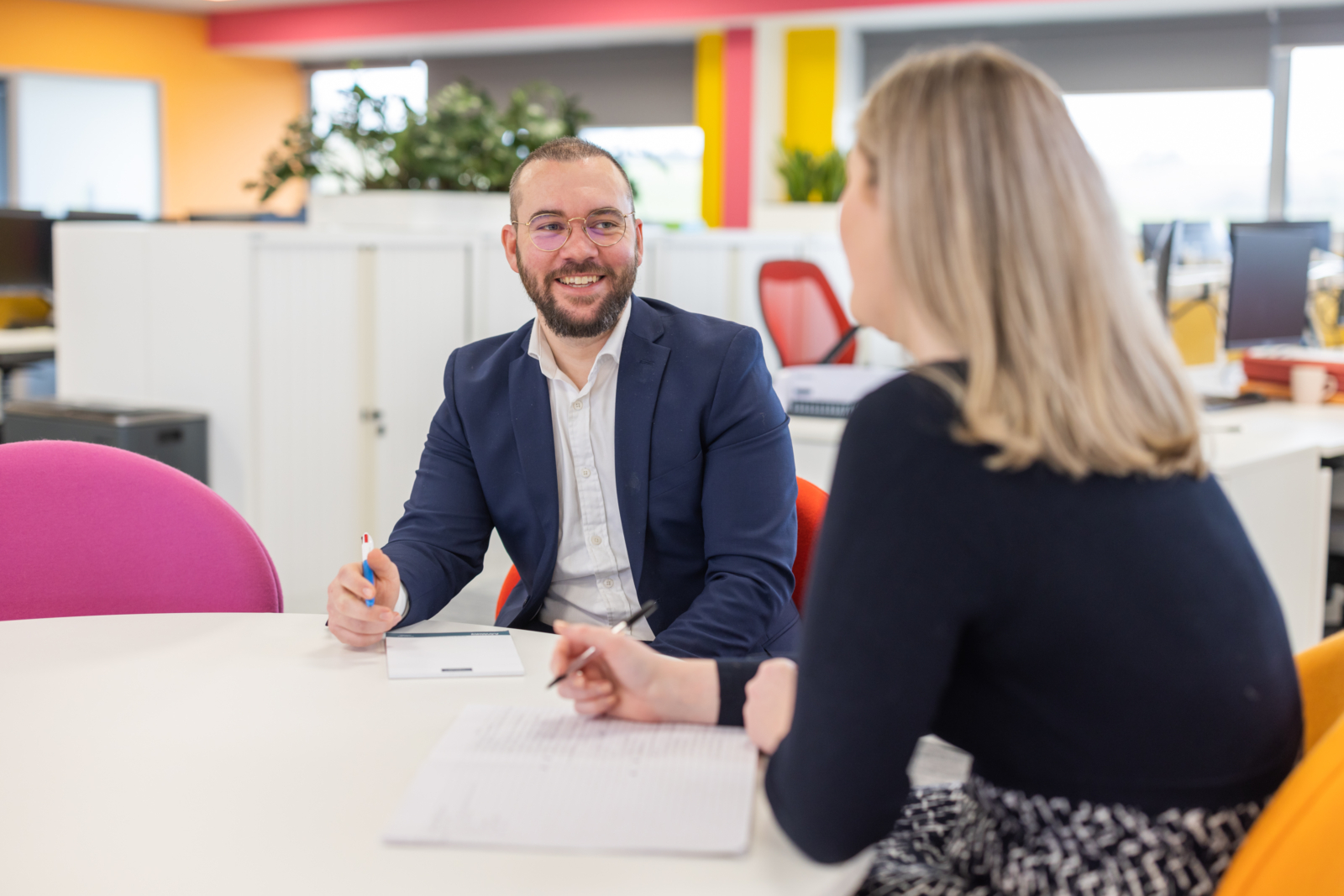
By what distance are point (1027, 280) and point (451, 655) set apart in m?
0.74

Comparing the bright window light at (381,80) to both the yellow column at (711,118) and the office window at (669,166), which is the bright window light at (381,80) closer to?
the office window at (669,166)

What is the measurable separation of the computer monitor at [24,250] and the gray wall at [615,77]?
5.51 metres

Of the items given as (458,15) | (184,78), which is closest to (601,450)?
(458,15)

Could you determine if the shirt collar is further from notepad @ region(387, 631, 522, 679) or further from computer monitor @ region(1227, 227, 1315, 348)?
computer monitor @ region(1227, 227, 1315, 348)

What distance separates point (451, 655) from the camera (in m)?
1.24

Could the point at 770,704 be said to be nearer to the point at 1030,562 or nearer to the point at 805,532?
the point at 1030,562

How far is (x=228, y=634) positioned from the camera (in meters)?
1.30

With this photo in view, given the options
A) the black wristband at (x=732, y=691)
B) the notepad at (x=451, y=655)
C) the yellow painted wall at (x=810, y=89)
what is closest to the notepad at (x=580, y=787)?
the black wristband at (x=732, y=691)

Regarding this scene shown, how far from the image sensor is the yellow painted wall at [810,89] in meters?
8.96

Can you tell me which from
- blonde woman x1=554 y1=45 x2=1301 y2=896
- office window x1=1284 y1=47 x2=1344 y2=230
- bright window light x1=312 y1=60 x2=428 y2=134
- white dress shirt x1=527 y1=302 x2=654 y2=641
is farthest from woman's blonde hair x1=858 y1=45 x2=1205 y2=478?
bright window light x1=312 y1=60 x2=428 y2=134

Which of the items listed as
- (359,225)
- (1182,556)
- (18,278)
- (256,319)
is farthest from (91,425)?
(1182,556)

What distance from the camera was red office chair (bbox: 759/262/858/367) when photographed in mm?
4949

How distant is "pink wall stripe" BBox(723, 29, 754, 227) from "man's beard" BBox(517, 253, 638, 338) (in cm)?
757

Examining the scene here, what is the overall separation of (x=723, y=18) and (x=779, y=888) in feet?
29.3
